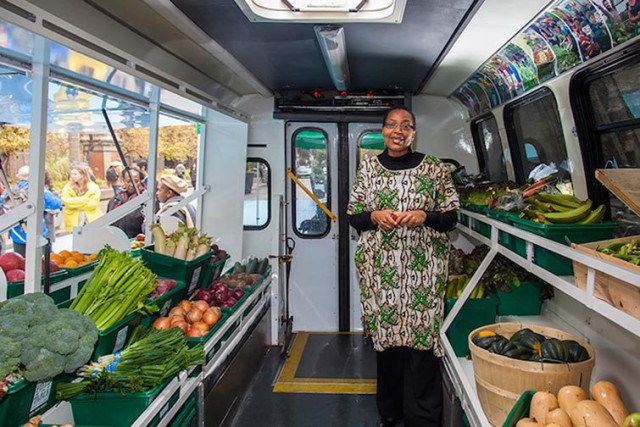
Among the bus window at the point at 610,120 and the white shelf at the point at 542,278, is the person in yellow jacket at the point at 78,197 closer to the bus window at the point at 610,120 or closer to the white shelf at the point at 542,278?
the white shelf at the point at 542,278

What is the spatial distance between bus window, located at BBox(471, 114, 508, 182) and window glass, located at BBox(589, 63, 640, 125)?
157cm

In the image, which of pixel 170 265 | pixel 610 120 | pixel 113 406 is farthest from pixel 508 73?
pixel 113 406

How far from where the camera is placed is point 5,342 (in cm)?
150

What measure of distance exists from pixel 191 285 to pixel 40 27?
7.07ft

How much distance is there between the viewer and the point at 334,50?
10.1 ft

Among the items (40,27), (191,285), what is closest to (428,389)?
(191,285)

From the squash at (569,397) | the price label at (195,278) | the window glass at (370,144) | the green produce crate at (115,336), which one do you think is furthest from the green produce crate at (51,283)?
the window glass at (370,144)

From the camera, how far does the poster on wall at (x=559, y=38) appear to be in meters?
2.34

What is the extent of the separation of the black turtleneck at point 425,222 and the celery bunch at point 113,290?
134 centimetres

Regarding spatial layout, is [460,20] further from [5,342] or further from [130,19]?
[5,342]

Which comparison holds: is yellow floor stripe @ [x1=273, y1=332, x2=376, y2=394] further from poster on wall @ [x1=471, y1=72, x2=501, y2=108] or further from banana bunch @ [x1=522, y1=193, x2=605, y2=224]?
poster on wall @ [x1=471, y1=72, x2=501, y2=108]

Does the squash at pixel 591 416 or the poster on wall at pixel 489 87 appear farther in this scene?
the poster on wall at pixel 489 87

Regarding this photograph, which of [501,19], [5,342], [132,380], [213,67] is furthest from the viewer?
[213,67]

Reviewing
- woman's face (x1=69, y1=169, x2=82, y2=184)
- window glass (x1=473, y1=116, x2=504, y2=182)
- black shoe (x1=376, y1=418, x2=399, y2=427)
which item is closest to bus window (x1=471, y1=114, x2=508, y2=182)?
window glass (x1=473, y1=116, x2=504, y2=182)
